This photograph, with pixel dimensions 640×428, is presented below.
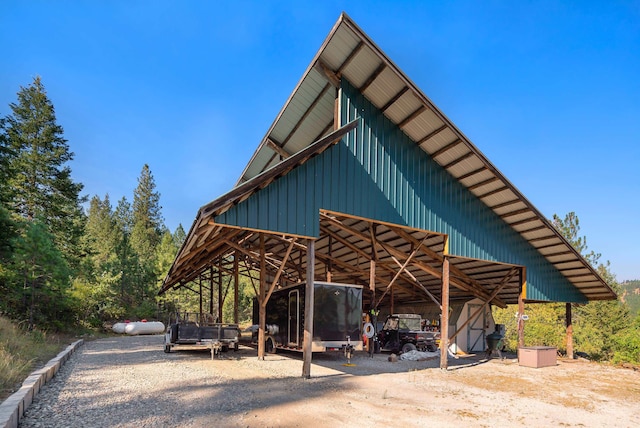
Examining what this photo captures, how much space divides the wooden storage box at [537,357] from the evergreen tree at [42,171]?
28165 millimetres

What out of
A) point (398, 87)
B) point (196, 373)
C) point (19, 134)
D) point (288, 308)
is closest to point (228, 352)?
point (288, 308)

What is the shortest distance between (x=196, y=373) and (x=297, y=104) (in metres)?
9.78

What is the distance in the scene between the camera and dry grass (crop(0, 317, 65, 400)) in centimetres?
825

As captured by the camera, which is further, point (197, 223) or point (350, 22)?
point (350, 22)

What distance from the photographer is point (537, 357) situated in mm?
16062

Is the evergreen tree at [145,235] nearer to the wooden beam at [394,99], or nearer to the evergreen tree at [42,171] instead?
the evergreen tree at [42,171]

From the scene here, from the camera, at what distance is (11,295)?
18.8 metres

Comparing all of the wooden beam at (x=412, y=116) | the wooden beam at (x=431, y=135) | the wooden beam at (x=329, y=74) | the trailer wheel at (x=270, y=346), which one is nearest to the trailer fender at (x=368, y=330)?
the trailer wheel at (x=270, y=346)

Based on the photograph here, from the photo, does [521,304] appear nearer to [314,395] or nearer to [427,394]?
[427,394]

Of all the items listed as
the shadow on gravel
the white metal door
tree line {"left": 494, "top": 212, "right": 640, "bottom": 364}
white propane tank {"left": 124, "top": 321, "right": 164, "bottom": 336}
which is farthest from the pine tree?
white propane tank {"left": 124, "top": 321, "right": 164, "bottom": 336}

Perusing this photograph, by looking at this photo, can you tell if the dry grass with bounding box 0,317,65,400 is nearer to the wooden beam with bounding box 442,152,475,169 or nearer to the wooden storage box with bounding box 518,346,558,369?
the wooden beam with bounding box 442,152,475,169

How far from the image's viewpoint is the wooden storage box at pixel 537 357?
1609 centimetres

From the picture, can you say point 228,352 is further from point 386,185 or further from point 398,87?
point 398,87

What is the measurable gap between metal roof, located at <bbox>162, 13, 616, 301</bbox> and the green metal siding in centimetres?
35
